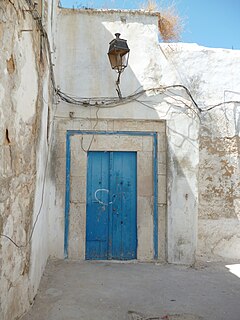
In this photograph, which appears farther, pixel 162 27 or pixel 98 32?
pixel 162 27

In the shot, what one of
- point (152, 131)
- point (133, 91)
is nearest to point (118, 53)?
point (133, 91)

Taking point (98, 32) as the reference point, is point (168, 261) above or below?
below

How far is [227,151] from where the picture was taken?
6.19 meters

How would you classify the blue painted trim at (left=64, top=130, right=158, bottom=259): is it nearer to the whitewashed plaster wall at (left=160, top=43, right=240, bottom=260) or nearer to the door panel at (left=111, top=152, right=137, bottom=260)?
the door panel at (left=111, top=152, right=137, bottom=260)

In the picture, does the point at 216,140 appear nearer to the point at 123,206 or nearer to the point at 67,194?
the point at 123,206

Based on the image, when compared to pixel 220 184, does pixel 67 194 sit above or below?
below

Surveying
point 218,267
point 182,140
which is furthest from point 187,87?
point 218,267

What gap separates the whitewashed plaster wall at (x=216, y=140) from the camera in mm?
6066

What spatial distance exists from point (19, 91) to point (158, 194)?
340 centimetres

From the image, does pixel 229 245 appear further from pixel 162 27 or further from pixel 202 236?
pixel 162 27

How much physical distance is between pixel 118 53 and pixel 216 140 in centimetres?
243

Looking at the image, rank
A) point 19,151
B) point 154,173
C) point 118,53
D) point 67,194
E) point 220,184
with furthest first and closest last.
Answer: point 220,184 → point 154,173 → point 67,194 → point 118,53 → point 19,151

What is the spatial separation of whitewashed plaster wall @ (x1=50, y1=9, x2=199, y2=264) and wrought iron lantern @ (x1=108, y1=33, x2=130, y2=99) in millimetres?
463

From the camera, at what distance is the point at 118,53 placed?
527cm
